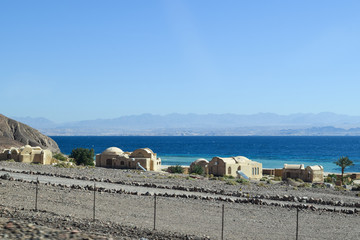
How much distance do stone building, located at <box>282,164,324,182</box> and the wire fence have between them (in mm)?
27687

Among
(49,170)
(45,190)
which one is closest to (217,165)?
(49,170)

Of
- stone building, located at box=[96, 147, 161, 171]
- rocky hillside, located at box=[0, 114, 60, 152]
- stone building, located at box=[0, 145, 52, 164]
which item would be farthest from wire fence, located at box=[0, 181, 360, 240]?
rocky hillside, located at box=[0, 114, 60, 152]

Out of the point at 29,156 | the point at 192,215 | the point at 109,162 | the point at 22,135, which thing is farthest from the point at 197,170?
the point at 22,135

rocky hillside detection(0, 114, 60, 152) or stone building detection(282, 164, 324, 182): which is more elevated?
rocky hillside detection(0, 114, 60, 152)

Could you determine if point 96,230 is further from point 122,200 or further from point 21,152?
point 21,152

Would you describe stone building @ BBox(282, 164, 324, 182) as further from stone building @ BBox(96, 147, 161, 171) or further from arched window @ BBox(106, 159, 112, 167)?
arched window @ BBox(106, 159, 112, 167)

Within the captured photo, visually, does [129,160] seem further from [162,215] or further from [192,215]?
[162,215]

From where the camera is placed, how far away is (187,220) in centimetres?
2159

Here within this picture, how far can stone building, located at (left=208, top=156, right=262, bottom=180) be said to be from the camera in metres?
51.6

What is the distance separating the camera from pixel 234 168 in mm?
51906

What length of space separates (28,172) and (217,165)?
21.3 meters

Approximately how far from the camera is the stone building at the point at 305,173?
171ft

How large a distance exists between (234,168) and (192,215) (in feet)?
96.8

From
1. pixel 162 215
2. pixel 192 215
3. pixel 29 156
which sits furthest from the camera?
pixel 29 156
